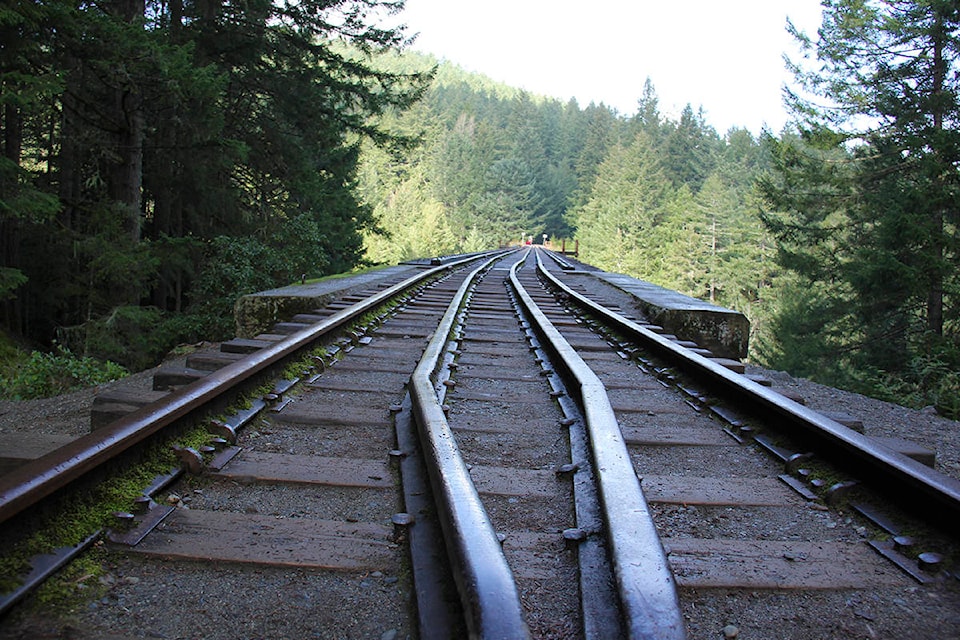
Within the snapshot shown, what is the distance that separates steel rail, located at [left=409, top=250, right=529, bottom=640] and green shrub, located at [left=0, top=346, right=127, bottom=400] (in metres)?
6.37

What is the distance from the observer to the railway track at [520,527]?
1433 mm

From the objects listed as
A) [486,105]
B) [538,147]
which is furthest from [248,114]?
[486,105]

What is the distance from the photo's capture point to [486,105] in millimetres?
132750

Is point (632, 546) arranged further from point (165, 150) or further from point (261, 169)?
point (261, 169)

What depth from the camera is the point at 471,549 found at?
143 cm

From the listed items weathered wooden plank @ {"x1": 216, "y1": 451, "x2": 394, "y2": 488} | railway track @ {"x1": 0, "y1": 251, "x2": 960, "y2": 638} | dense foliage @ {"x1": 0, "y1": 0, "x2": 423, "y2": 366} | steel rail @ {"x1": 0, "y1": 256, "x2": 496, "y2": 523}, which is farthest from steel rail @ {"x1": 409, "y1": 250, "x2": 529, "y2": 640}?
dense foliage @ {"x1": 0, "y1": 0, "x2": 423, "y2": 366}

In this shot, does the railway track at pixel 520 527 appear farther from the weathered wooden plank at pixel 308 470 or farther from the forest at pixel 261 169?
the forest at pixel 261 169

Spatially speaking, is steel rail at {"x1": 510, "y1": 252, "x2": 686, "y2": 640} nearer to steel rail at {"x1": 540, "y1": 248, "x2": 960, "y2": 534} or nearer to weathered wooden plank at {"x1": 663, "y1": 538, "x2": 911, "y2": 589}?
weathered wooden plank at {"x1": 663, "y1": 538, "x2": 911, "y2": 589}

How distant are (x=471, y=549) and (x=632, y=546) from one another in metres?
0.39

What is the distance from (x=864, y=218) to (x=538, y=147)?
100m

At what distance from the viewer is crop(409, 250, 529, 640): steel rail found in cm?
119

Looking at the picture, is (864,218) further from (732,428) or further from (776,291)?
(776,291)

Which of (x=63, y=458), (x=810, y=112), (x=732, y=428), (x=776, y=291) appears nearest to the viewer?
(x=63, y=458)

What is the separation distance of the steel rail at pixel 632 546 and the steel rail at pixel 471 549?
24 cm
